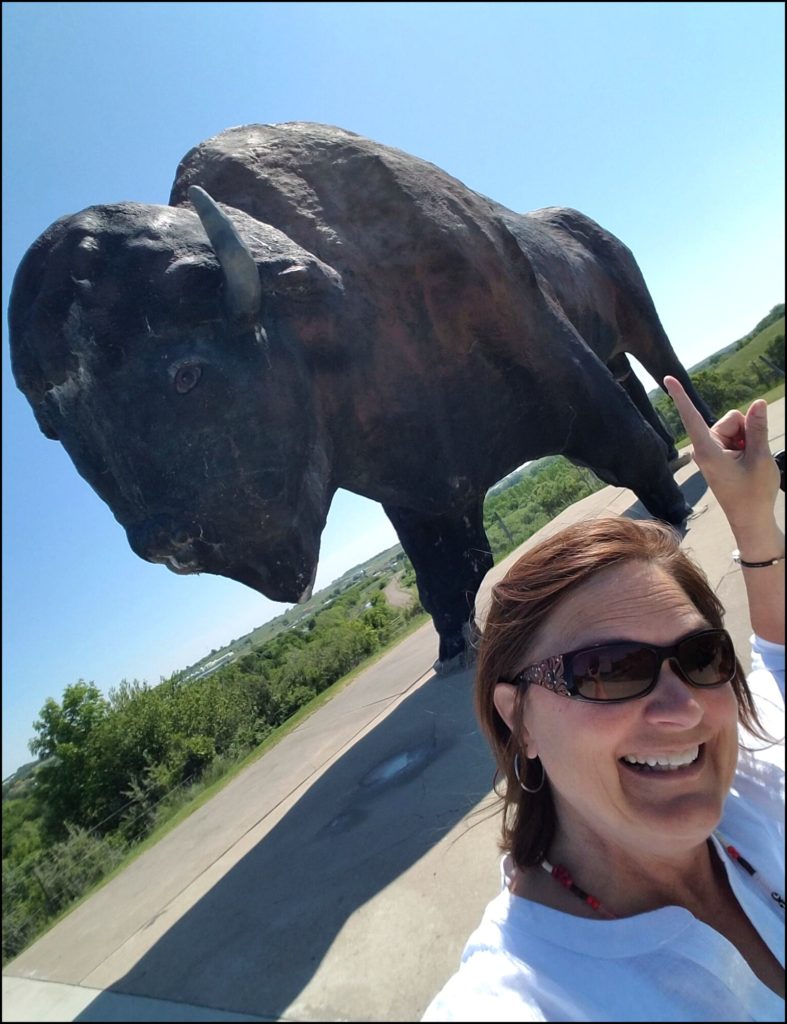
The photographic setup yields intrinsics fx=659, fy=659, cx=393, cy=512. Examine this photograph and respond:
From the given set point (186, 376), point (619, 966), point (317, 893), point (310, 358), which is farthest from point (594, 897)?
point (310, 358)

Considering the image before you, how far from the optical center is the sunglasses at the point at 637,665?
1066 mm

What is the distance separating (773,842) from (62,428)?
279cm

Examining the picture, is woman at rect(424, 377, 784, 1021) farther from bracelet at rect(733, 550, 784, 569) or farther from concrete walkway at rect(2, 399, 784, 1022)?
concrete walkway at rect(2, 399, 784, 1022)

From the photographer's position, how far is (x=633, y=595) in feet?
3.88

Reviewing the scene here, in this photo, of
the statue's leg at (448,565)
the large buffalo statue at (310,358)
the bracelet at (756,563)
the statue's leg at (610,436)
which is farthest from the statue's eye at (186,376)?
the statue's leg at (610,436)

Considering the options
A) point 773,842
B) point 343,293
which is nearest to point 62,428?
point 343,293

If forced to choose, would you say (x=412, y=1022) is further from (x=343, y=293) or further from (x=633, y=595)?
(x=343, y=293)

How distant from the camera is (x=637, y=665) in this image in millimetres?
1071

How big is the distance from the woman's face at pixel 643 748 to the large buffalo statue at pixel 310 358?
1.88 m

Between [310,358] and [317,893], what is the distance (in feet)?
7.85

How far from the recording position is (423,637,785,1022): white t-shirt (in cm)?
88

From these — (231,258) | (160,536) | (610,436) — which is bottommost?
(610,436)

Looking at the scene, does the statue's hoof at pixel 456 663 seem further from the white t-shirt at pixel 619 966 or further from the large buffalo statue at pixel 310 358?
the white t-shirt at pixel 619 966

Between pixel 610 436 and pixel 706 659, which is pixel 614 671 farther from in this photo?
pixel 610 436
